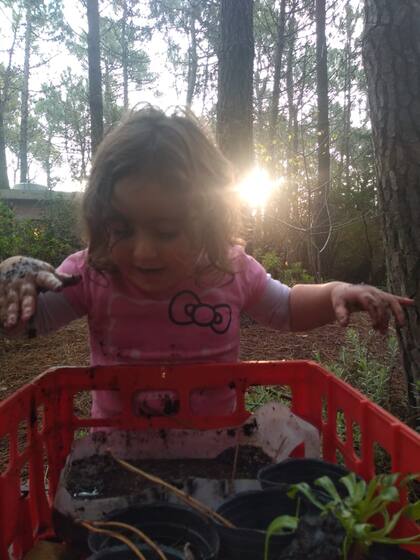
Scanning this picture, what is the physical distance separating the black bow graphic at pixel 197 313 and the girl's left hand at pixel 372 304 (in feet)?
1.33

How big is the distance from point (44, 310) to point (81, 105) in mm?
25657

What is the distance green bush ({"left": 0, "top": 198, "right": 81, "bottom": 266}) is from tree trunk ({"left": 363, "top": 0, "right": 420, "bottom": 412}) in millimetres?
3854

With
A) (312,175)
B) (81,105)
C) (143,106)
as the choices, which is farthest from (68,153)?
(143,106)

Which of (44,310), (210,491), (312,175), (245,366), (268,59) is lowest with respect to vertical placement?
(210,491)

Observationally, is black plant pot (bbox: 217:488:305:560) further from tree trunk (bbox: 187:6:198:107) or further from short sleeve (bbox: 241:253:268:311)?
tree trunk (bbox: 187:6:198:107)

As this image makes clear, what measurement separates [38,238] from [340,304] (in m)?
7.04

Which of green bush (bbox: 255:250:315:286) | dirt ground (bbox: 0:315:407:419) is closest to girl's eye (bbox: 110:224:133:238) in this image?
dirt ground (bbox: 0:315:407:419)

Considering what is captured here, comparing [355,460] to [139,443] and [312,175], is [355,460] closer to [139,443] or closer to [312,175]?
[139,443]

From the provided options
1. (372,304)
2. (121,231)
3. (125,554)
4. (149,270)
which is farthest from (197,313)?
(125,554)

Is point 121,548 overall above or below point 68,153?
below

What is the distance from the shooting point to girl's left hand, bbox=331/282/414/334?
3.71 ft

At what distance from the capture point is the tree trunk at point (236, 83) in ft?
15.5

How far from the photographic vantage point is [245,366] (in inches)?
51.9

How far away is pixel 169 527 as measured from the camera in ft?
3.03
